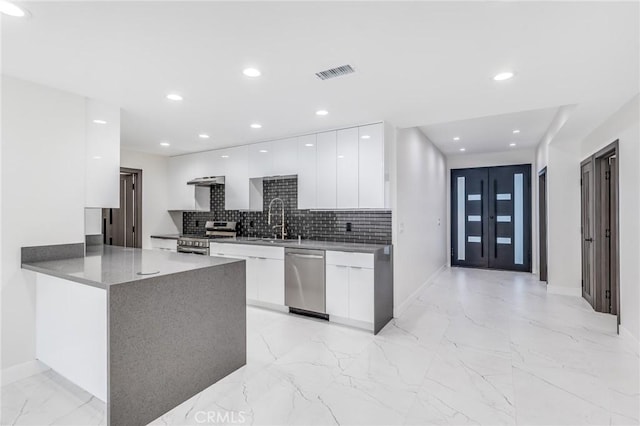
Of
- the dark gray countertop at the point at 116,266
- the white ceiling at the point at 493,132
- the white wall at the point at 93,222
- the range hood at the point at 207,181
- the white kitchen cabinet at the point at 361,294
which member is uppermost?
the white ceiling at the point at 493,132

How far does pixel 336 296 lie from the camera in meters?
3.73

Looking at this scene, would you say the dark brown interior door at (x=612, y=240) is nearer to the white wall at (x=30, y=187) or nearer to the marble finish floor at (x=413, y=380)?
the marble finish floor at (x=413, y=380)

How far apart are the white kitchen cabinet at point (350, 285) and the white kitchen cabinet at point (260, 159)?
166 cm

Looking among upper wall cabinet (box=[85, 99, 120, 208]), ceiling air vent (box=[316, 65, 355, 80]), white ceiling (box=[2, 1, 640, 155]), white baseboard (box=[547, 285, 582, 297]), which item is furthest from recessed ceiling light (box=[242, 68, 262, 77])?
white baseboard (box=[547, 285, 582, 297])

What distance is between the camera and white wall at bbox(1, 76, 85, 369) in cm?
246

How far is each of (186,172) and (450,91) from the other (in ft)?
14.9

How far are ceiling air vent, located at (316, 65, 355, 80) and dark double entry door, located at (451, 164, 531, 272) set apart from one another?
18.9 ft

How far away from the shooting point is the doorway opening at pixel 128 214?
540 cm

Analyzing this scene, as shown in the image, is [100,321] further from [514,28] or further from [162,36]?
[514,28]

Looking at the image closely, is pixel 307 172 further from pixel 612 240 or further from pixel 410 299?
pixel 612 240

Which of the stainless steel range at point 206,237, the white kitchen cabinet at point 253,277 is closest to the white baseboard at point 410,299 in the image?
the white kitchen cabinet at point 253,277

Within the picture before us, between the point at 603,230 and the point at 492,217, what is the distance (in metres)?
3.01

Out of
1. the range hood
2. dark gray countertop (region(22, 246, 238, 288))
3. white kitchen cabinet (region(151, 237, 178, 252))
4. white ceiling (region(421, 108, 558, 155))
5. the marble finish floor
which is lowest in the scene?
the marble finish floor

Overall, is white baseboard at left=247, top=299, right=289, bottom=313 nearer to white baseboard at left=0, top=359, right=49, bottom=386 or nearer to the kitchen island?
the kitchen island
